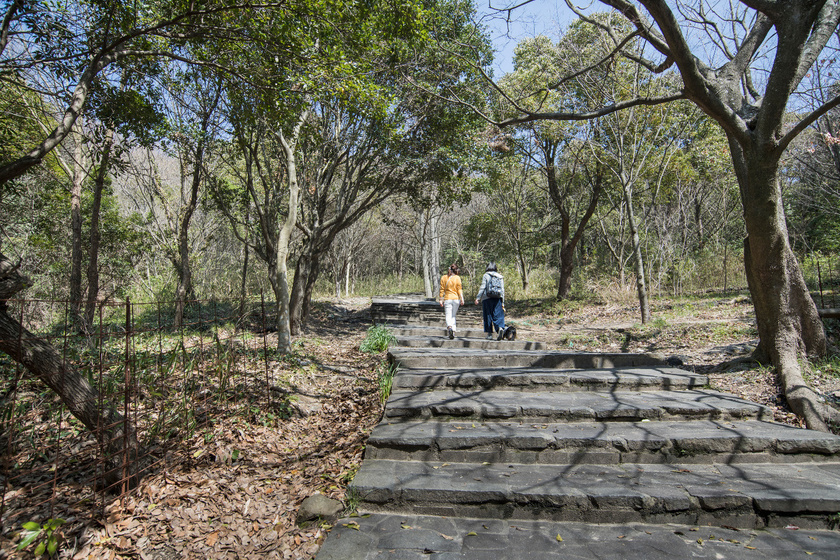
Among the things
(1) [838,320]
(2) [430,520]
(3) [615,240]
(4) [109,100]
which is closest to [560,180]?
(3) [615,240]

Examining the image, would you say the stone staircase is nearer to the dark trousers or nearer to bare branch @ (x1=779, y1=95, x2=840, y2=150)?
bare branch @ (x1=779, y1=95, x2=840, y2=150)

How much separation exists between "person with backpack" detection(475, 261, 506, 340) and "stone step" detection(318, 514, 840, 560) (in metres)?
5.00

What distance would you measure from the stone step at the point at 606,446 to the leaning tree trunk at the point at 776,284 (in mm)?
1423

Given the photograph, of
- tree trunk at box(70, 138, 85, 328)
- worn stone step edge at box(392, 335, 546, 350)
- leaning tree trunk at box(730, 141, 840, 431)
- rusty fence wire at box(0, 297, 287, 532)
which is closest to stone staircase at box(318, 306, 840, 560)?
leaning tree trunk at box(730, 141, 840, 431)

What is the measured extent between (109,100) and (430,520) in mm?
7461

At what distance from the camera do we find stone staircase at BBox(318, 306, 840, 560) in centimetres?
296

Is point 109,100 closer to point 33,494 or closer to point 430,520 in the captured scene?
point 33,494

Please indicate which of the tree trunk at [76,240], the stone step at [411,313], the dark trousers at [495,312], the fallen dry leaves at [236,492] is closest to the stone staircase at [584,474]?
the fallen dry leaves at [236,492]

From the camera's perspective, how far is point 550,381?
205 inches

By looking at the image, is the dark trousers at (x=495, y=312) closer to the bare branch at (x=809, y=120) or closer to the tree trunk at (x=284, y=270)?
the tree trunk at (x=284, y=270)

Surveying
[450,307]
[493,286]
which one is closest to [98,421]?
[450,307]

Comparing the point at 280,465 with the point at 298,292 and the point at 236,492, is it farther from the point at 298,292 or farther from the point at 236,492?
the point at 298,292

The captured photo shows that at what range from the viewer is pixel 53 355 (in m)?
3.60

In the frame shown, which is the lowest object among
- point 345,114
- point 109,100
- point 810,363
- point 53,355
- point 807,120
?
point 810,363
